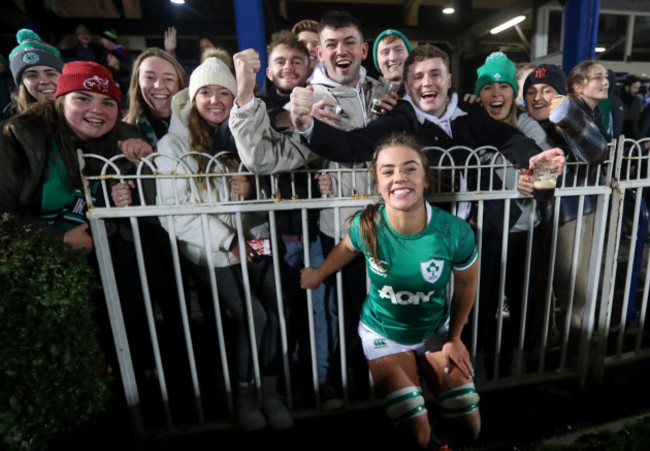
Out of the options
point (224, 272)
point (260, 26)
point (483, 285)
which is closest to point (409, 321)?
point (483, 285)

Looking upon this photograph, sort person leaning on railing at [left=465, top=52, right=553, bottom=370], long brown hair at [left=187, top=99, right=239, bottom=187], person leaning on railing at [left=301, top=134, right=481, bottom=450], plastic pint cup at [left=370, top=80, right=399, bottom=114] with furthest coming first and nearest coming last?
person leaning on railing at [left=465, top=52, right=553, bottom=370] < plastic pint cup at [left=370, top=80, right=399, bottom=114] < long brown hair at [left=187, top=99, right=239, bottom=187] < person leaning on railing at [left=301, top=134, right=481, bottom=450]

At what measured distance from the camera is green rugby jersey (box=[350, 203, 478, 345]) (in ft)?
6.12

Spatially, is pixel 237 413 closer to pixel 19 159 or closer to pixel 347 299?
pixel 347 299

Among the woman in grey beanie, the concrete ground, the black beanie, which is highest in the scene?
the woman in grey beanie

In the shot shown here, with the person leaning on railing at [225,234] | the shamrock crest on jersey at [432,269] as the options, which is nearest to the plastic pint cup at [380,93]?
the person leaning on railing at [225,234]

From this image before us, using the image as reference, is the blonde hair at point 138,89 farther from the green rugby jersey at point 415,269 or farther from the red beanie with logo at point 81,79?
the green rugby jersey at point 415,269

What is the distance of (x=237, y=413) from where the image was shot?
7.52 feet

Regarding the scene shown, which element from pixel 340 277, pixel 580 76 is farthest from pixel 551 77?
pixel 340 277

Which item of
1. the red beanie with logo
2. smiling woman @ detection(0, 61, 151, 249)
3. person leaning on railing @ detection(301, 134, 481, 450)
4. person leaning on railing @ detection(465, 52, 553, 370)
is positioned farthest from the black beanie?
the red beanie with logo

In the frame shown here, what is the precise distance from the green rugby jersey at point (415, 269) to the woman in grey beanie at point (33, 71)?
2.46 m

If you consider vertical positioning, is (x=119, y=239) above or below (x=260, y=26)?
below

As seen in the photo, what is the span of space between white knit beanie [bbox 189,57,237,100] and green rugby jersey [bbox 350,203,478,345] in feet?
4.08

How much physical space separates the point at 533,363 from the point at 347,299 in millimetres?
1658

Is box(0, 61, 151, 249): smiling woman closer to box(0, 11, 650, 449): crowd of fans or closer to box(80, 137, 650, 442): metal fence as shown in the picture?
box(0, 11, 650, 449): crowd of fans
